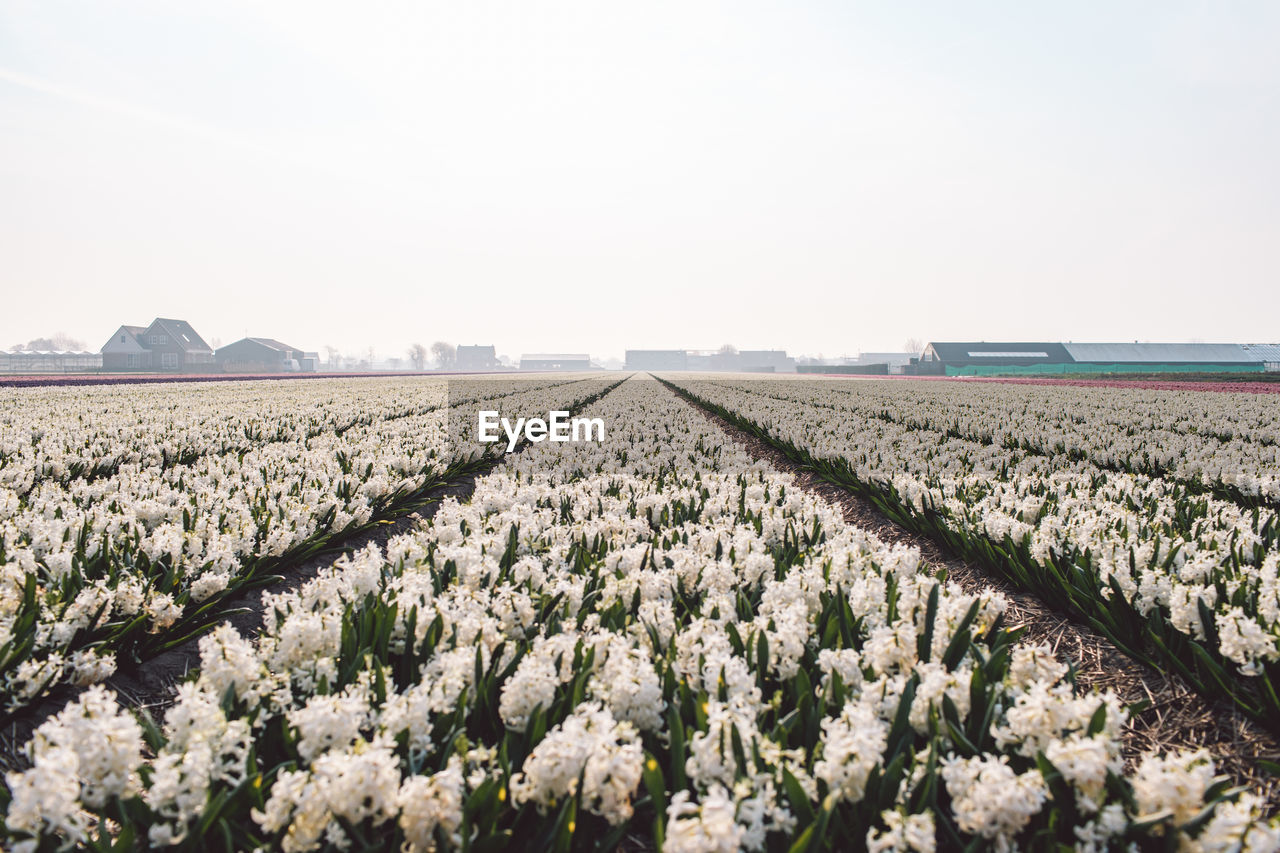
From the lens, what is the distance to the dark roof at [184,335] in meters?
Result: 82.8

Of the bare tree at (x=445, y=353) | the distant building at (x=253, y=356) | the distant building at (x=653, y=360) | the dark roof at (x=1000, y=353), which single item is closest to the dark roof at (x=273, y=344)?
the distant building at (x=253, y=356)

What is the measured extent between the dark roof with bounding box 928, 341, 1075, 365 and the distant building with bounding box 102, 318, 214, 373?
337ft

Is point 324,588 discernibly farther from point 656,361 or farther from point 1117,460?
point 656,361

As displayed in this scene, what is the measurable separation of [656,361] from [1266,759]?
176657mm

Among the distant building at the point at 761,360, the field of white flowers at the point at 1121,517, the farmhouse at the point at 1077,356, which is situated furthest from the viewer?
the distant building at the point at 761,360

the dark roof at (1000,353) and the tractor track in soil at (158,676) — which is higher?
the dark roof at (1000,353)

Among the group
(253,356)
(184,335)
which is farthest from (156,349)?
(253,356)

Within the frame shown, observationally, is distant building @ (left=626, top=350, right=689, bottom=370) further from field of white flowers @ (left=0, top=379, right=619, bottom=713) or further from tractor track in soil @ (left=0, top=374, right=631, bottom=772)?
tractor track in soil @ (left=0, top=374, right=631, bottom=772)

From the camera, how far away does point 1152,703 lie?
3.03 meters

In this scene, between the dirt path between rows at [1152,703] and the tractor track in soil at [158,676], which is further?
the tractor track in soil at [158,676]

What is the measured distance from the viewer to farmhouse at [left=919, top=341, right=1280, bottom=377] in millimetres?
75938
